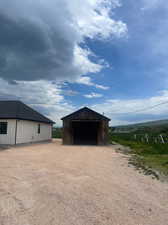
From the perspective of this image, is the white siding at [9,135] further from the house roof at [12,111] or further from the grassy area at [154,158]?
the grassy area at [154,158]

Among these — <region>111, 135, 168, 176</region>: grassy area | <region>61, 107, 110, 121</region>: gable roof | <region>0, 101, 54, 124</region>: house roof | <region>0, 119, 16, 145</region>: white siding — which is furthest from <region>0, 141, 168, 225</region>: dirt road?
<region>61, 107, 110, 121</region>: gable roof

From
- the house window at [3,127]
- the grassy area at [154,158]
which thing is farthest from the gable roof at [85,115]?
the house window at [3,127]

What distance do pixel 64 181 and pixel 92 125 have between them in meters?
19.3

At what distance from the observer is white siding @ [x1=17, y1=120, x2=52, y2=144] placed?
55.1 feet

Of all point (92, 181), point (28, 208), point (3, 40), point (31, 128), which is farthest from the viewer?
point (31, 128)

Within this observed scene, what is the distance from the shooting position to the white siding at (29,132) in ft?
55.1

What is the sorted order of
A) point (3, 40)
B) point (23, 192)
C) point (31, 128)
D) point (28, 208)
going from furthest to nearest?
point (31, 128) → point (3, 40) → point (23, 192) → point (28, 208)

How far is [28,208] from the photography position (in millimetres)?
3598

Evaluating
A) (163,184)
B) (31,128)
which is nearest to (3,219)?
(163,184)

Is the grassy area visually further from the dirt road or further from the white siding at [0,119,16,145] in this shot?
the white siding at [0,119,16,145]

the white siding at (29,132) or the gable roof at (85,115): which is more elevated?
the gable roof at (85,115)

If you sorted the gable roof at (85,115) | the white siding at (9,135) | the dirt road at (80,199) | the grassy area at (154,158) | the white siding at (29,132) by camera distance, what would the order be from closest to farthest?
the dirt road at (80,199), the grassy area at (154,158), the white siding at (9,135), the white siding at (29,132), the gable roof at (85,115)

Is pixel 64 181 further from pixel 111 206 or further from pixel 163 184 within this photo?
pixel 163 184

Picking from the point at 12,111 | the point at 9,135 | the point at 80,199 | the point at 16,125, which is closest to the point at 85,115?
the point at 16,125
